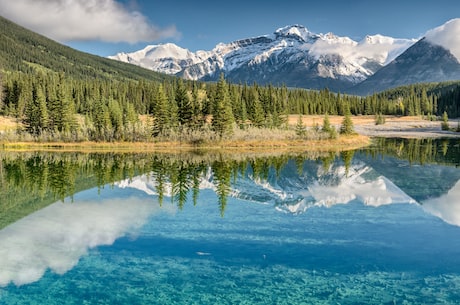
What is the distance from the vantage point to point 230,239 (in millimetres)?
19312

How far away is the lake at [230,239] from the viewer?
13.7 meters

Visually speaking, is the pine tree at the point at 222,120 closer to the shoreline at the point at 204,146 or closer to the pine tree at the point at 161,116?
the shoreline at the point at 204,146

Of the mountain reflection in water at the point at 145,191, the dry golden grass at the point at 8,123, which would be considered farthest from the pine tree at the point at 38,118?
the mountain reflection in water at the point at 145,191

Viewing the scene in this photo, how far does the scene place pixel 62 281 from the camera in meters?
14.6

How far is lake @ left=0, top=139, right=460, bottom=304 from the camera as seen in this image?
1368 centimetres

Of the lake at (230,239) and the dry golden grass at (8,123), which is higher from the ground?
the dry golden grass at (8,123)

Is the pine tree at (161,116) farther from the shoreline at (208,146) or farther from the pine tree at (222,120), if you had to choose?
the pine tree at (222,120)

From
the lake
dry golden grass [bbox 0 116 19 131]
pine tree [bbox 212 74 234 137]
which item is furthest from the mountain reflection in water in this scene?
dry golden grass [bbox 0 116 19 131]

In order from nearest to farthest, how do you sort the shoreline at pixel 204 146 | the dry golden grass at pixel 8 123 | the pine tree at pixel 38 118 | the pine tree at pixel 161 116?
1. the shoreline at pixel 204 146
2. the pine tree at pixel 161 116
3. the pine tree at pixel 38 118
4. the dry golden grass at pixel 8 123

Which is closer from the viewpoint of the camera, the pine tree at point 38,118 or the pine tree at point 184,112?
the pine tree at point 184,112

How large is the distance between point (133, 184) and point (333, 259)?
2148 cm

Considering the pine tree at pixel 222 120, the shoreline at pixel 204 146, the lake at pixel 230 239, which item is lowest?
the lake at pixel 230 239

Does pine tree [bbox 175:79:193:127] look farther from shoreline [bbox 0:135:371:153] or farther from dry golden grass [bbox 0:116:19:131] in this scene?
dry golden grass [bbox 0:116:19:131]

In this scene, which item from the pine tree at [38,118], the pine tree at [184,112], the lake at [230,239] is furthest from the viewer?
the pine tree at [38,118]
